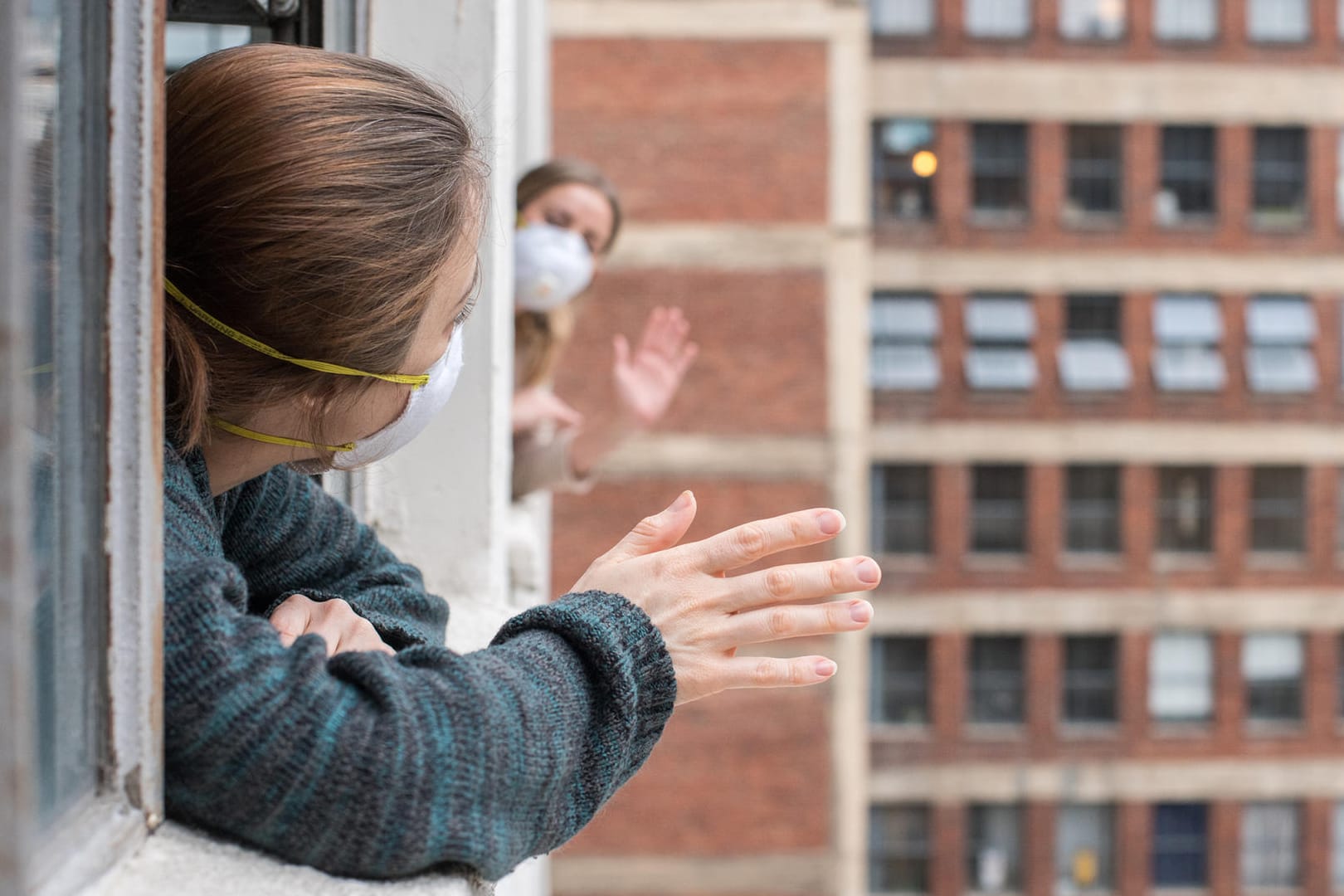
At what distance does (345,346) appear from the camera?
3.38 ft

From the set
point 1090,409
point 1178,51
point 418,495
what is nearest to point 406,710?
point 418,495

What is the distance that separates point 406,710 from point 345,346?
0.31m

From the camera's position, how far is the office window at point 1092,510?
19.0 m

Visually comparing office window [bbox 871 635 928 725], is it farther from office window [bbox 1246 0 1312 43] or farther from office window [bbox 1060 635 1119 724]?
office window [bbox 1246 0 1312 43]

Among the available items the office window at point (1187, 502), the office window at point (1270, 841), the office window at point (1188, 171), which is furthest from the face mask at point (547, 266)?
the office window at point (1270, 841)

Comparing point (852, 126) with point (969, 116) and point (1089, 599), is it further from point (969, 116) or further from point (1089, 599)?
point (1089, 599)

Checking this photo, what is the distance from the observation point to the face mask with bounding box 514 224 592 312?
11.1 ft

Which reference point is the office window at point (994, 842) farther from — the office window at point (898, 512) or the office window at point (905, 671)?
the office window at point (898, 512)

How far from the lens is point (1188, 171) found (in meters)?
19.0

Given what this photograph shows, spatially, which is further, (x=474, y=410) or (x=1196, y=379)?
(x=1196, y=379)

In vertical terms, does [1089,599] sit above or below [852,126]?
below

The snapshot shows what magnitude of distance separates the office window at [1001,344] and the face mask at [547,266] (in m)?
15.5

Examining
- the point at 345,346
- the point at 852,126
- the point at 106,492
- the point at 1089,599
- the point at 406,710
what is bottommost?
the point at 1089,599

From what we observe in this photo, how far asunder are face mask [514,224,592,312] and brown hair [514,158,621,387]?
0.06 metres
